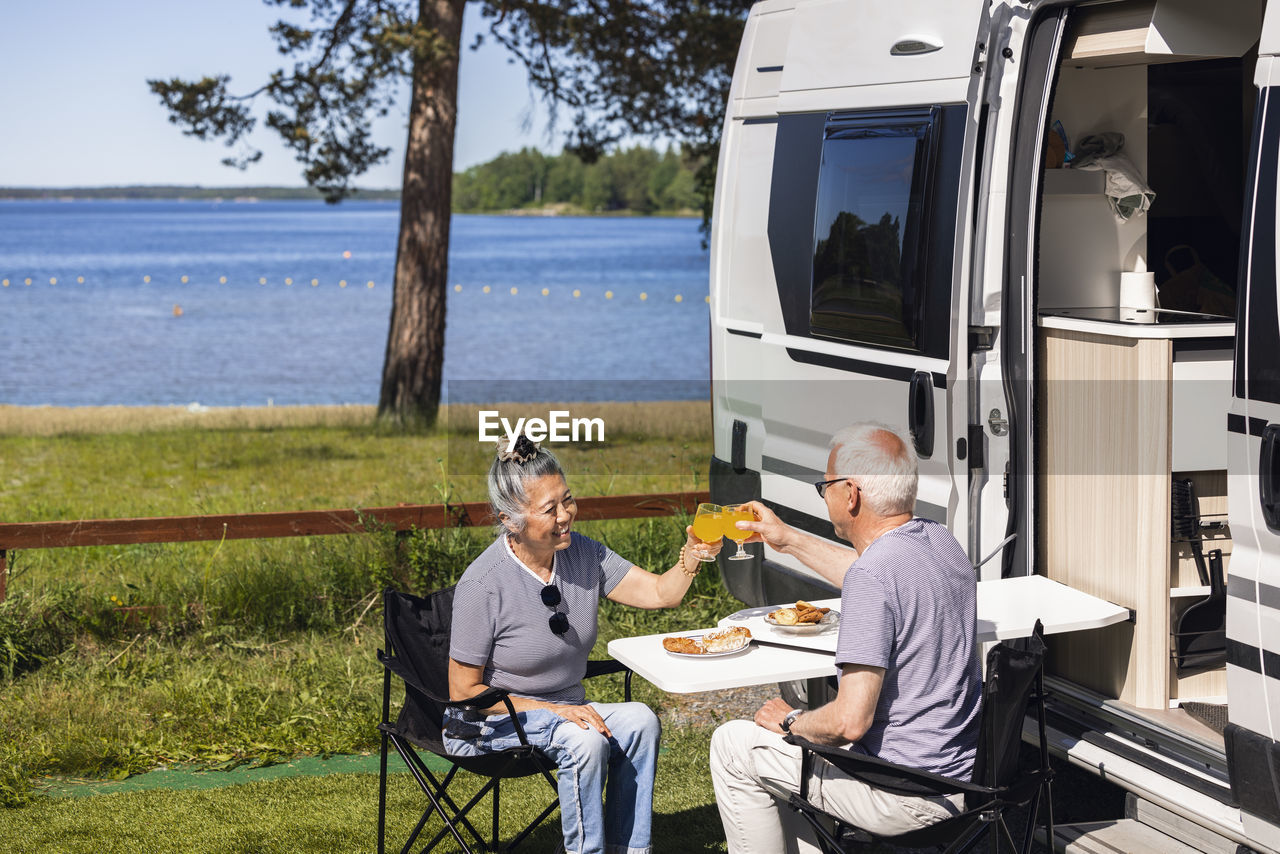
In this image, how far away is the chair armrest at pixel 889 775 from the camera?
9.33 ft

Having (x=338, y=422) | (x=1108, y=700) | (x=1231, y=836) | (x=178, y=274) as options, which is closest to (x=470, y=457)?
(x=338, y=422)

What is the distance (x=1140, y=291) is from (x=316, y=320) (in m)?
48.8

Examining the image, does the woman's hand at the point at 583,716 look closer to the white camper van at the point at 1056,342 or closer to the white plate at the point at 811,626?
the white plate at the point at 811,626

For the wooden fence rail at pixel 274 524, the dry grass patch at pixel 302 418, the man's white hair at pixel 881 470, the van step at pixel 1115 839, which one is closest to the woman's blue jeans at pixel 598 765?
the man's white hair at pixel 881 470

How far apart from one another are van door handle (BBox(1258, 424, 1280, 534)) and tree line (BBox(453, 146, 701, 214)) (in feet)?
283

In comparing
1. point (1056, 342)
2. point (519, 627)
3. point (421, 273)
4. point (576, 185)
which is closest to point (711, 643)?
point (519, 627)

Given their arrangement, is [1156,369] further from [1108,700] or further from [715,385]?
[715,385]

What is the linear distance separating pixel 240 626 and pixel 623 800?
2.89 m

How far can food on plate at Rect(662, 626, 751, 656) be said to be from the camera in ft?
10.7

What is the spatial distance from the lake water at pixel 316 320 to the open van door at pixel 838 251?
794 centimetres

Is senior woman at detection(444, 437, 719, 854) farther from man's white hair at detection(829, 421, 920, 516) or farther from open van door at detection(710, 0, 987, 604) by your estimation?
open van door at detection(710, 0, 987, 604)

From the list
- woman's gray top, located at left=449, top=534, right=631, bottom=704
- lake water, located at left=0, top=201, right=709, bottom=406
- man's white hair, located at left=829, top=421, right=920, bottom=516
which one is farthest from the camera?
lake water, located at left=0, top=201, right=709, bottom=406

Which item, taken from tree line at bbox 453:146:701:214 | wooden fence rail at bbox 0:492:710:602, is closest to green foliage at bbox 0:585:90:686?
wooden fence rail at bbox 0:492:710:602

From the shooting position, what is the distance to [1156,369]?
3643mm
